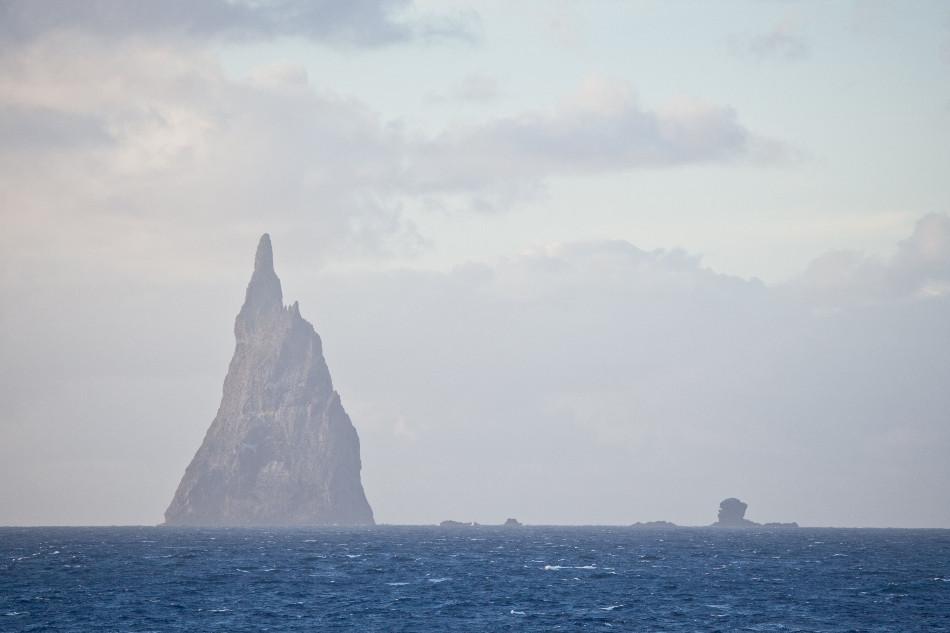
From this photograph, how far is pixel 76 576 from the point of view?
126375 mm

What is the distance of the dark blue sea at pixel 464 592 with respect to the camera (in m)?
89.8

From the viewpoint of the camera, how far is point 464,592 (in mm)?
111062

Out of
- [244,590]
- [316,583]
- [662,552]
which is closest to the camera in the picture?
[244,590]

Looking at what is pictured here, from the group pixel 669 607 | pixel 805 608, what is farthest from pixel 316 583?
pixel 805 608

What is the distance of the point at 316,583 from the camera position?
11944 cm

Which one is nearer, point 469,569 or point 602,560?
point 469,569

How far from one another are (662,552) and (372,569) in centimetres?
6536

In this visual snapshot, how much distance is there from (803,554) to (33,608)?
121625 millimetres

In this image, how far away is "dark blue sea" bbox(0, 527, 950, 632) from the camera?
89812 mm

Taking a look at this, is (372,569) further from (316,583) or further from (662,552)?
(662,552)

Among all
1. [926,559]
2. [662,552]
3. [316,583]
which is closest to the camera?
[316,583]

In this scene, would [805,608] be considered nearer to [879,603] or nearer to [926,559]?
[879,603]

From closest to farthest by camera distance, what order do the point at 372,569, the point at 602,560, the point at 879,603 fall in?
the point at 879,603
the point at 372,569
the point at 602,560

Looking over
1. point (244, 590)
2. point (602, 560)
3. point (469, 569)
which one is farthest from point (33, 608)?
point (602, 560)
